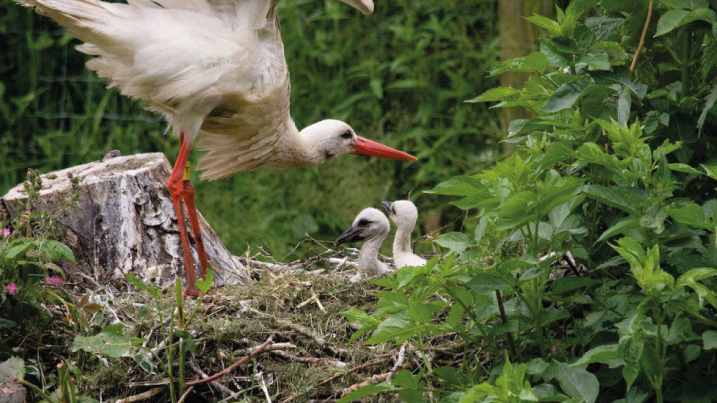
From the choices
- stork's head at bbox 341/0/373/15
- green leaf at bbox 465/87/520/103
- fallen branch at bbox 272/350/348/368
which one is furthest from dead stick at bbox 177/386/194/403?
stork's head at bbox 341/0/373/15

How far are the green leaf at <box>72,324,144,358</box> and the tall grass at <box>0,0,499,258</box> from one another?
2.95 metres

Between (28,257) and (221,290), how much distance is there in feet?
3.27

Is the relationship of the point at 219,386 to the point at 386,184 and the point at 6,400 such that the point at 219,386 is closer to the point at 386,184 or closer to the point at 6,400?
the point at 6,400

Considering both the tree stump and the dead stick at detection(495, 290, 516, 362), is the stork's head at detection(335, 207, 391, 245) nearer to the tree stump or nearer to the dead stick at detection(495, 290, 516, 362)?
the tree stump

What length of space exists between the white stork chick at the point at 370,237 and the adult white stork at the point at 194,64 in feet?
1.56

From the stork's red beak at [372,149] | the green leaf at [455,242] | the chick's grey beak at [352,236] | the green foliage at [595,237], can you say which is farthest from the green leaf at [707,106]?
the stork's red beak at [372,149]

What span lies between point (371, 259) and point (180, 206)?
2.61ft

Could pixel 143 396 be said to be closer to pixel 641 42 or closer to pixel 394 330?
pixel 394 330

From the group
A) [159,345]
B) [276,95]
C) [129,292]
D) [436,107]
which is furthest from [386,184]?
[159,345]

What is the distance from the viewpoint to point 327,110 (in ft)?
20.5

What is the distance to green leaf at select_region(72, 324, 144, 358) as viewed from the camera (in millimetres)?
2633

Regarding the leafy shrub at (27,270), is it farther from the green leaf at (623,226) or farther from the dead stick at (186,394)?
the green leaf at (623,226)

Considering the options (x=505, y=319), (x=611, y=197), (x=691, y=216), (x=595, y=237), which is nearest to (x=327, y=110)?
(x=595, y=237)

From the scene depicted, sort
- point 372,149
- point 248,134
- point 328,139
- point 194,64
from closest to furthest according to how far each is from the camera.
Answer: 1. point 194,64
2. point 248,134
3. point 328,139
4. point 372,149
